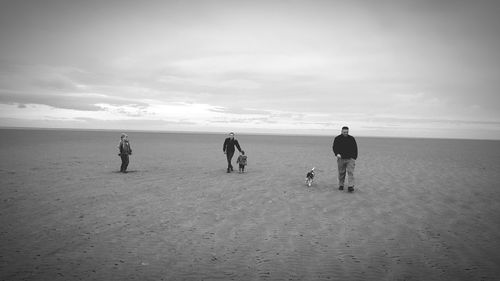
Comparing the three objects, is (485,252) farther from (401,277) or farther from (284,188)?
(284,188)

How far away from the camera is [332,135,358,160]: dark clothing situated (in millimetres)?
11539

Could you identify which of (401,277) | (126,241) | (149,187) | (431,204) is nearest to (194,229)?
(126,241)

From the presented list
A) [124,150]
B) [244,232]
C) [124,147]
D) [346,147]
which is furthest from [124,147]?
[346,147]

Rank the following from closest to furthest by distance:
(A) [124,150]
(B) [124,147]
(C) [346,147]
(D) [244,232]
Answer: (D) [244,232]
(C) [346,147]
(B) [124,147]
(A) [124,150]

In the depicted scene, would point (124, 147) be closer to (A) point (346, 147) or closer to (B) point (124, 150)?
(B) point (124, 150)

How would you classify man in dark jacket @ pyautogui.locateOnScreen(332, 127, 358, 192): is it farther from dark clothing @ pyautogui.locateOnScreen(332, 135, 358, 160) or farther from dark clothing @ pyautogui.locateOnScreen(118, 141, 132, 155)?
dark clothing @ pyautogui.locateOnScreen(118, 141, 132, 155)

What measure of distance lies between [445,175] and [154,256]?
17369 mm

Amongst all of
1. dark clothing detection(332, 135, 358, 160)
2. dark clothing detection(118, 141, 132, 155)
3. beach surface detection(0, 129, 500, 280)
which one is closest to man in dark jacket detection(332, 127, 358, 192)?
dark clothing detection(332, 135, 358, 160)

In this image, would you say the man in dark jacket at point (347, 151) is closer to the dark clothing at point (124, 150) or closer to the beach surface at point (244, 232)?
the beach surface at point (244, 232)

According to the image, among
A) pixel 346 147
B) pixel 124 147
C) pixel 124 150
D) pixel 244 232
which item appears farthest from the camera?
pixel 124 150

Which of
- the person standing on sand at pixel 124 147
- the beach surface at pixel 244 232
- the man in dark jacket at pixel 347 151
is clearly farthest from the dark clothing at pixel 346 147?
the person standing on sand at pixel 124 147

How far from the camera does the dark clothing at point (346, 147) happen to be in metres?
11.5

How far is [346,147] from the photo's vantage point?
11.6 metres

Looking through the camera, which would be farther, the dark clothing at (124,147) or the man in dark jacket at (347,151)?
the dark clothing at (124,147)
